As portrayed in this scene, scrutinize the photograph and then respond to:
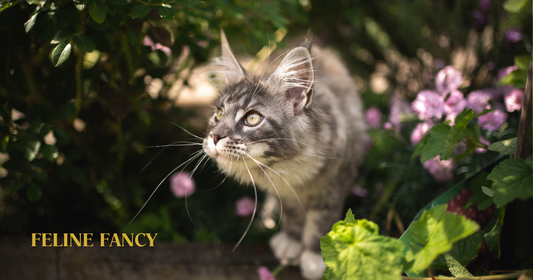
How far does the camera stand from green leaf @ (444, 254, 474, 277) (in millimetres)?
765

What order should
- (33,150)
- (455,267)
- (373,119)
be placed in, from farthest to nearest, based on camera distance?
(373,119) < (33,150) < (455,267)

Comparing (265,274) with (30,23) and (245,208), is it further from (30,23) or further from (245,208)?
Result: (30,23)

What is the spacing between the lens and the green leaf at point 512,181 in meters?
0.67

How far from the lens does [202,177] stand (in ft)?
6.39

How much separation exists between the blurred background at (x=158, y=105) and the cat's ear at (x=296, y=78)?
0.29 metres

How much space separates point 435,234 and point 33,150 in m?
1.36

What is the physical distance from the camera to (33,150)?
A: 1.17 metres

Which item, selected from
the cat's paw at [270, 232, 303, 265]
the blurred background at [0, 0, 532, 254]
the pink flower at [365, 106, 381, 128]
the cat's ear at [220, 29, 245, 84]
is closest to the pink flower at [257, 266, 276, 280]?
the cat's paw at [270, 232, 303, 265]

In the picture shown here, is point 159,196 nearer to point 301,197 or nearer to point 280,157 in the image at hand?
point 301,197

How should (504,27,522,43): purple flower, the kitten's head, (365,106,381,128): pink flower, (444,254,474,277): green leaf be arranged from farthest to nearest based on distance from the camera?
1. (365,106,381,128): pink flower
2. (504,27,522,43): purple flower
3. the kitten's head
4. (444,254,474,277): green leaf

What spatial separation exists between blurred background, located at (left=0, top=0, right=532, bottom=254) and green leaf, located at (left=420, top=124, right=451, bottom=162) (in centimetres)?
20

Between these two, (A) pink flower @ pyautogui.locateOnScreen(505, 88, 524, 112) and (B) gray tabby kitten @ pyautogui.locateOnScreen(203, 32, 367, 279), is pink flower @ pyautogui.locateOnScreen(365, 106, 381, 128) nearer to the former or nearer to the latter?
(B) gray tabby kitten @ pyautogui.locateOnScreen(203, 32, 367, 279)

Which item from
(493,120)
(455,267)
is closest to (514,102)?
(493,120)

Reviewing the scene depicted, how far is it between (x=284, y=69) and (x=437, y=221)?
2.36ft
